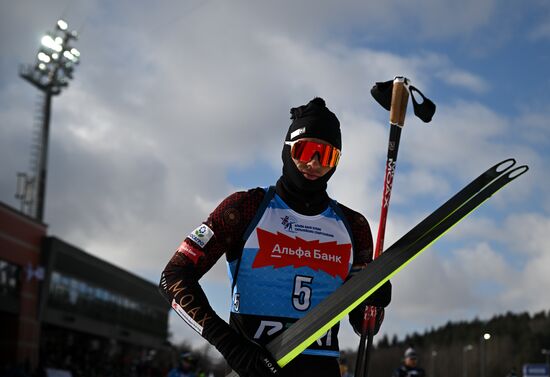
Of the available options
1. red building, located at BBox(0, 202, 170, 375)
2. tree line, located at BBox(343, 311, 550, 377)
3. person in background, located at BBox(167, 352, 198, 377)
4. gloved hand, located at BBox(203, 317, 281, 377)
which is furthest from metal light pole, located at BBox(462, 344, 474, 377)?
gloved hand, located at BBox(203, 317, 281, 377)

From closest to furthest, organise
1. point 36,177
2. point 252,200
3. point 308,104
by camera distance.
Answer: point 252,200
point 308,104
point 36,177

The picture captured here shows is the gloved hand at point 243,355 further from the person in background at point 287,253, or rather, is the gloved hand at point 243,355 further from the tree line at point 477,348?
the tree line at point 477,348

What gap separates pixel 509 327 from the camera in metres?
91.8

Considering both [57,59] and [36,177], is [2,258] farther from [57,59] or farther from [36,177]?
[57,59]

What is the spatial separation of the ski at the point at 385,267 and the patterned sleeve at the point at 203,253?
40 cm

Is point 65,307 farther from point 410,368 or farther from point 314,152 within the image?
point 314,152

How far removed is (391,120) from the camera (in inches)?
158

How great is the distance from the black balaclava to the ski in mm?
749

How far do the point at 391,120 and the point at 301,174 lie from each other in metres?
0.64

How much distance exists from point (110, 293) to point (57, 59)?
64.3ft

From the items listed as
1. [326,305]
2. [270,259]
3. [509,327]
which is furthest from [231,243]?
[509,327]

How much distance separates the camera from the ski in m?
3.12

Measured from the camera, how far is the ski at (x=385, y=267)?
3.12 m

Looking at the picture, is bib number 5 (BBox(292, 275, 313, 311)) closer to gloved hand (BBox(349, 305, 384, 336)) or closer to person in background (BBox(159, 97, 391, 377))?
person in background (BBox(159, 97, 391, 377))
